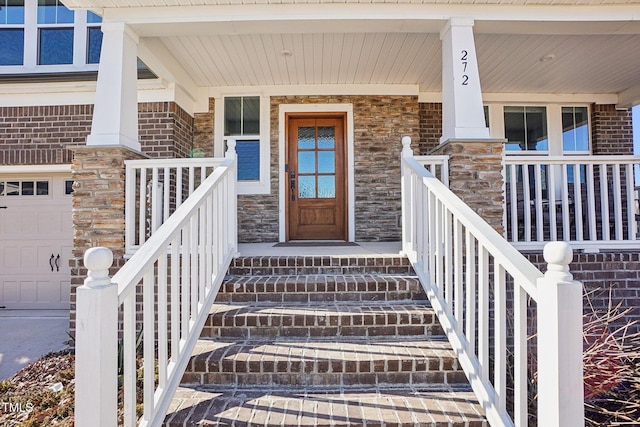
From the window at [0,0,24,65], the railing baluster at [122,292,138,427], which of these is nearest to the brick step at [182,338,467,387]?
the railing baluster at [122,292,138,427]

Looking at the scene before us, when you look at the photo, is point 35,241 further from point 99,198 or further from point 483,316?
point 483,316

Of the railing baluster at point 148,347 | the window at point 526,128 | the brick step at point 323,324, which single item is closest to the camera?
the railing baluster at point 148,347

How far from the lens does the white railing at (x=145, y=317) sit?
4.57 feet

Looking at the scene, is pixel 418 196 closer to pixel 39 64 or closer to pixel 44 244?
pixel 44 244

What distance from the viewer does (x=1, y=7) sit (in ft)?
17.8

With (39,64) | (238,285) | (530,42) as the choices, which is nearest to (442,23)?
(530,42)

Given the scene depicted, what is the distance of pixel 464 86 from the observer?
3377 mm

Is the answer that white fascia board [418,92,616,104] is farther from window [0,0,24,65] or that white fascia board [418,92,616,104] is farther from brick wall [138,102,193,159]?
window [0,0,24,65]

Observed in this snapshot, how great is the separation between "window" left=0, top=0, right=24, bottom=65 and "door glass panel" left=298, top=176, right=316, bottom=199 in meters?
4.25

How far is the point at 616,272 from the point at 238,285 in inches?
127

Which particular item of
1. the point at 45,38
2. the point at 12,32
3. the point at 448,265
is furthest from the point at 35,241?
the point at 448,265

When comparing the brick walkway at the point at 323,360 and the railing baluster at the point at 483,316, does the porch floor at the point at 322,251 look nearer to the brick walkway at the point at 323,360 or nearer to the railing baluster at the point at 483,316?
the brick walkway at the point at 323,360

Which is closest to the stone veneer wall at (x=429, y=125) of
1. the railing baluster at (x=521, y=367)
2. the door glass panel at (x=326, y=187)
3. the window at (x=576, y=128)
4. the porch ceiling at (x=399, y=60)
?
the porch ceiling at (x=399, y=60)

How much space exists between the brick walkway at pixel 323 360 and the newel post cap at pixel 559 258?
827 millimetres
